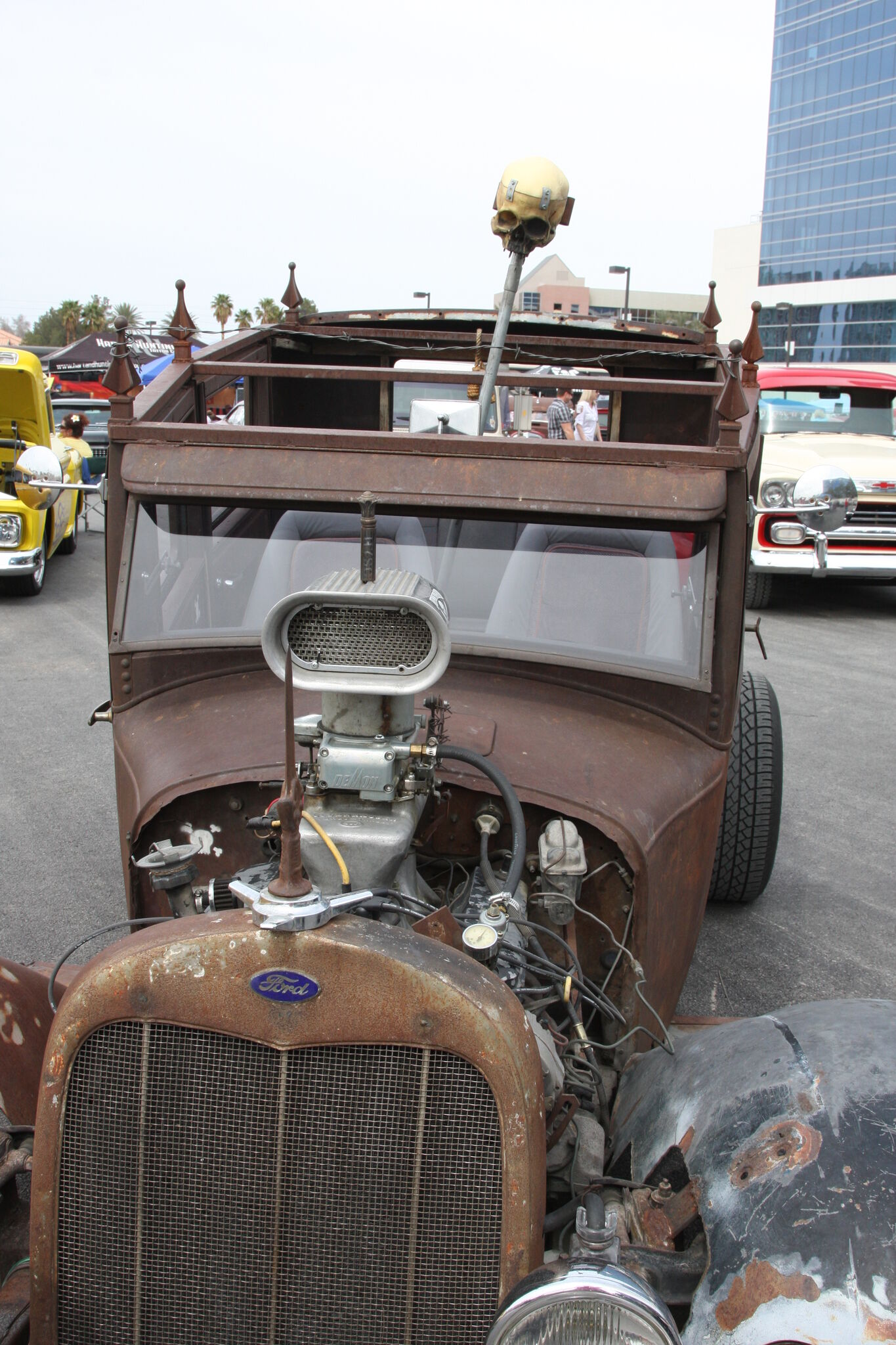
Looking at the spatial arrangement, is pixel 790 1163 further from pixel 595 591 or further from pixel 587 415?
pixel 587 415

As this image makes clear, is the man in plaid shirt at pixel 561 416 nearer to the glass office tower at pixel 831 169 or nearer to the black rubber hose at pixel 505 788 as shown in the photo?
the black rubber hose at pixel 505 788

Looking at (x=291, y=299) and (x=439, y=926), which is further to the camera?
(x=291, y=299)

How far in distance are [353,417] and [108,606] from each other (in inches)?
85.4

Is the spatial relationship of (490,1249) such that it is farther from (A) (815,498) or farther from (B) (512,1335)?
(A) (815,498)

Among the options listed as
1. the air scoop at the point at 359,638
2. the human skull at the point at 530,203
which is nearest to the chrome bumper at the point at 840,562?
the human skull at the point at 530,203

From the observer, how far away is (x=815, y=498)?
3621mm

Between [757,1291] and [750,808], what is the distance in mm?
2982

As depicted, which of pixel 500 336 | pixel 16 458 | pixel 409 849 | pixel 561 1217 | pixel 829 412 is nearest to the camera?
pixel 561 1217

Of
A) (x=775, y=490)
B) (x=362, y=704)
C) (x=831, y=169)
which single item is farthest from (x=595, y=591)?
→ (x=831, y=169)

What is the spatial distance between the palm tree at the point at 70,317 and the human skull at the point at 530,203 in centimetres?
5763

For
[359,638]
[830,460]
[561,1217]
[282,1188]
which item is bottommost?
[561,1217]

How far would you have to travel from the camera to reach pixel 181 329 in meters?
3.62

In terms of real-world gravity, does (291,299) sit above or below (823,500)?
above

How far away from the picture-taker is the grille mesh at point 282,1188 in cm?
178
